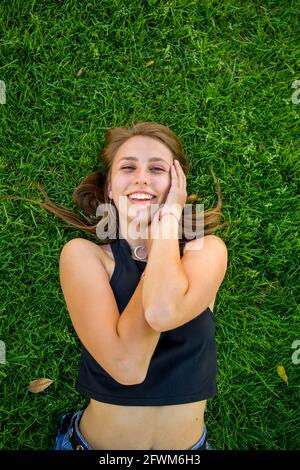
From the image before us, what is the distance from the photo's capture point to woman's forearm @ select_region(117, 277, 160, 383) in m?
2.66

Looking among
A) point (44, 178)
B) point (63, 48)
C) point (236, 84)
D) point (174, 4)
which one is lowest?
point (44, 178)

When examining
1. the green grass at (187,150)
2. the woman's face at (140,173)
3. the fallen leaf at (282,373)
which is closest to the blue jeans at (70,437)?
the green grass at (187,150)

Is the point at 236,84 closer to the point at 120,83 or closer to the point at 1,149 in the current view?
the point at 120,83

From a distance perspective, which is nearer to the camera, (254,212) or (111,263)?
(111,263)

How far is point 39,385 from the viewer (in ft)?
11.9

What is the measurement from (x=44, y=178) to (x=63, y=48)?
3.14 feet

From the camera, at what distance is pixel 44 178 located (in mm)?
3770

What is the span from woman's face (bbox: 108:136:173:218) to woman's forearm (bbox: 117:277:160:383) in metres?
0.60

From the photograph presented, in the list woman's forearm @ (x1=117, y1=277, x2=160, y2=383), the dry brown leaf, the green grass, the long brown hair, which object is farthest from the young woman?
the green grass

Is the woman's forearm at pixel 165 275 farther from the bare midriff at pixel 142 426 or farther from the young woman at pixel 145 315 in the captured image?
the bare midriff at pixel 142 426

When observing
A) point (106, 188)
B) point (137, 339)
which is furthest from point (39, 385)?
point (106, 188)

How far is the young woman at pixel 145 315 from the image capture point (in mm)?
2705

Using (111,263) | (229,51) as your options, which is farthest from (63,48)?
(111,263)

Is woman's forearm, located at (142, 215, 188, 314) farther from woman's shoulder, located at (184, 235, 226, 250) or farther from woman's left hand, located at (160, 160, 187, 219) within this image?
woman's shoulder, located at (184, 235, 226, 250)
